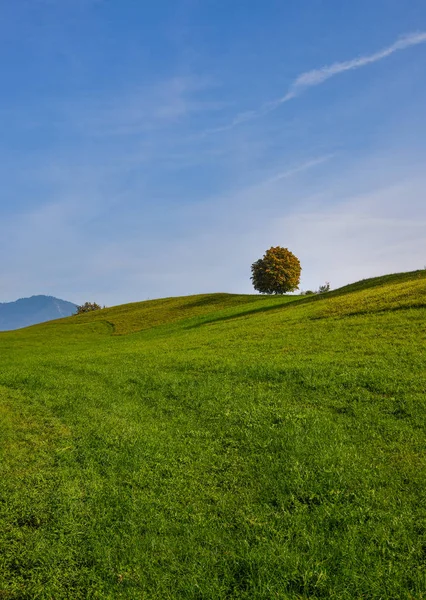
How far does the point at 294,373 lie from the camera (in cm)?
1820

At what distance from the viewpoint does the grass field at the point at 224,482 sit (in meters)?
7.25

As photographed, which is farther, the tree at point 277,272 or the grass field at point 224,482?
the tree at point 277,272

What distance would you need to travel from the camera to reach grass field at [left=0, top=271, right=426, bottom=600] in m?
7.25

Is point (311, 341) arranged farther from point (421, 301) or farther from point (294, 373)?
point (421, 301)

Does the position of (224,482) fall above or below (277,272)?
below

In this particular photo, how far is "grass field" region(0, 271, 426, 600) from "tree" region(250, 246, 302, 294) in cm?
8844

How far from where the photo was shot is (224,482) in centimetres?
1018

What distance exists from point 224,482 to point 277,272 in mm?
100371

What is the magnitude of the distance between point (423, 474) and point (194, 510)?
511cm

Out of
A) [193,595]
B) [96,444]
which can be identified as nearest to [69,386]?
[96,444]

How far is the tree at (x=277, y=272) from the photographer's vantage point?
10894 cm

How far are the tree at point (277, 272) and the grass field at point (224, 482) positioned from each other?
8844cm

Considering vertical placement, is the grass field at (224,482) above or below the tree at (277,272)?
below

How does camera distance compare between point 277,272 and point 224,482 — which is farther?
point 277,272
